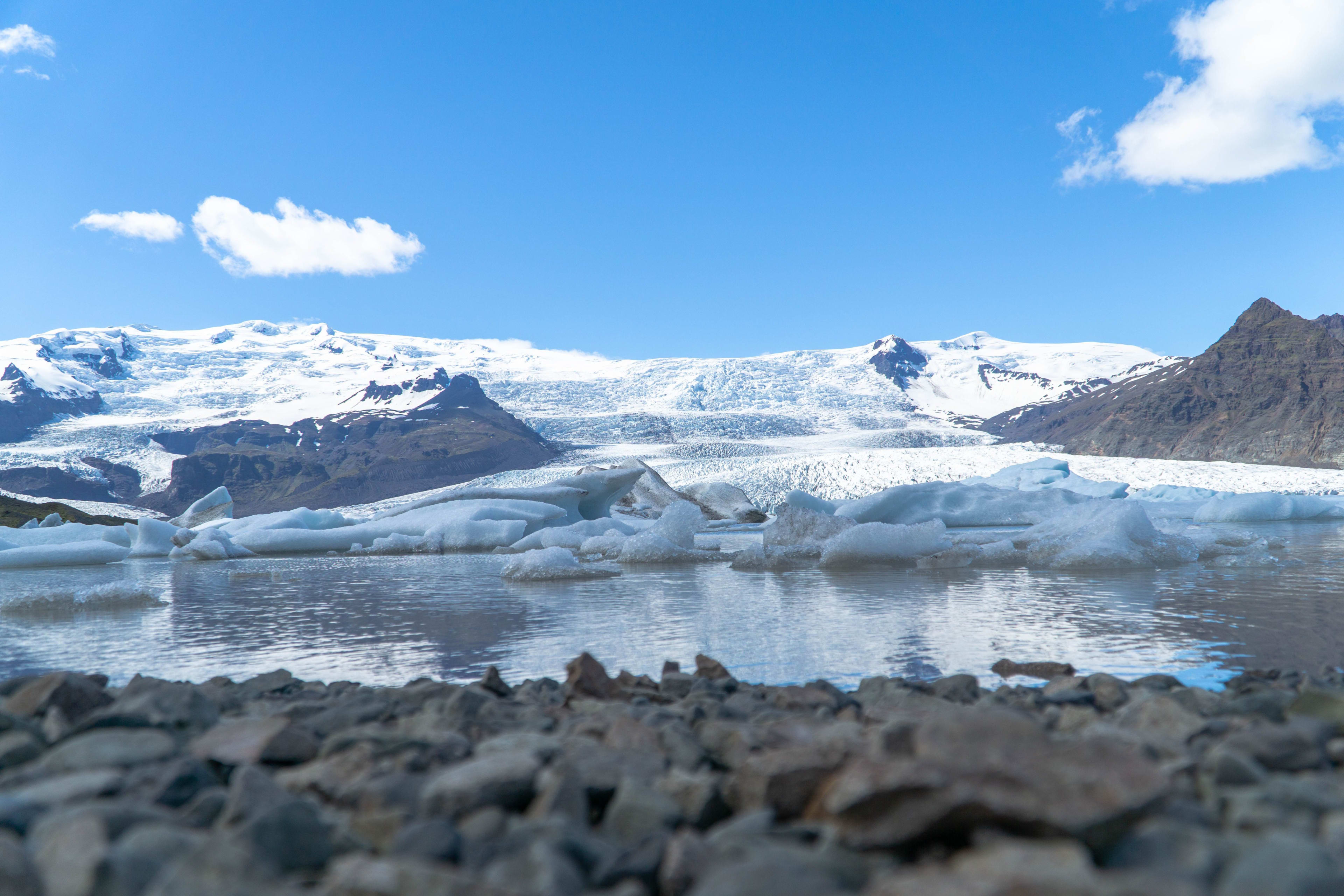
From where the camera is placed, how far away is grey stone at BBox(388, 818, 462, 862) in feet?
3.35

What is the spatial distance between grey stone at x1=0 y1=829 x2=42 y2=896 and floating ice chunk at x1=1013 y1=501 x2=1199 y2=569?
281 inches

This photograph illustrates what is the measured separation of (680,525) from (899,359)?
265ft

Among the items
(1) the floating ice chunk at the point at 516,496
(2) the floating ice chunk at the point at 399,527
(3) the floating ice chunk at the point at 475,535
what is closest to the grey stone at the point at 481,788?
(3) the floating ice chunk at the point at 475,535

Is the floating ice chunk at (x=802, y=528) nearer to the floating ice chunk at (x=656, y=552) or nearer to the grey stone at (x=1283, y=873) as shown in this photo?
the floating ice chunk at (x=656, y=552)

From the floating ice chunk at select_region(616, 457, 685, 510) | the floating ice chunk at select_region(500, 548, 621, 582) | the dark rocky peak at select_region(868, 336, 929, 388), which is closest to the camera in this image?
the floating ice chunk at select_region(500, 548, 621, 582)

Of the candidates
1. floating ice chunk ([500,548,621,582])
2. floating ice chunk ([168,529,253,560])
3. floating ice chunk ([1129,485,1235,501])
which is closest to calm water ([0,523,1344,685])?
floating ice chunk ([500,548,621,582])

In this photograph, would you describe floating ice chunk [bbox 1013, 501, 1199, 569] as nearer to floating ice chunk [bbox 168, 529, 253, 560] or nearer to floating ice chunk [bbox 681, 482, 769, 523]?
floating ice chunk [bbox 168, 529, 253, 560]

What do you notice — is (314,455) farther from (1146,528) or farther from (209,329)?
(1146,528)

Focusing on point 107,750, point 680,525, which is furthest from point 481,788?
point 680,525

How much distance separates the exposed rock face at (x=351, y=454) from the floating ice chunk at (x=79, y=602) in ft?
129

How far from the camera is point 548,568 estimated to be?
22.4ft

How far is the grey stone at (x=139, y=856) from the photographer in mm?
893

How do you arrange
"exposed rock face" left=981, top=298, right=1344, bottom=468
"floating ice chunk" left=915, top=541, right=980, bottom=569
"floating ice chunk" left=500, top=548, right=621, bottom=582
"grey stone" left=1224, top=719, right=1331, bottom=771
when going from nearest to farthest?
"grey stone" left=1224, top=719, right=1331, bottom=771 < "floating ice chunk" left=500, top=548, right=621, bottom=582 < "floating ice chunk" left=915, top=541, right=980, bottom=569 < "exposed rock face" left=981, top=298, right=1344, bottom=468

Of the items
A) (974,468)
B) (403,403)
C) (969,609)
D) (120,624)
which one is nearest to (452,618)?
(120,624)
